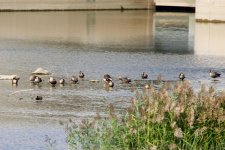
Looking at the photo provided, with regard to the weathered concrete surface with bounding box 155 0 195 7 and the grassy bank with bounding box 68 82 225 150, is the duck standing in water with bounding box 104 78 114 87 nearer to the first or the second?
the grassy bank with bounding box 68 82 225 150

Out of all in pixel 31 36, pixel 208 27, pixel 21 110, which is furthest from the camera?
pixel 208 27

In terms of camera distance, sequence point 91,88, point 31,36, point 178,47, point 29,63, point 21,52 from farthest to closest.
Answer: point 31,36, point 178,47, point 21,52, point 29,63, point 91,88

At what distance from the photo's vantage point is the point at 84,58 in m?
45.5

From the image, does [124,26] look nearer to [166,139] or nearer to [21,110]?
[21,110]

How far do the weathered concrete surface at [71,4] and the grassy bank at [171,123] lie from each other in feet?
231

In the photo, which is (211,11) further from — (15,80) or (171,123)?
(171,123)

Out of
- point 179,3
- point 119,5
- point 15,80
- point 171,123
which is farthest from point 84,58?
→ point 179,3

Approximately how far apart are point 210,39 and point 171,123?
145 feet

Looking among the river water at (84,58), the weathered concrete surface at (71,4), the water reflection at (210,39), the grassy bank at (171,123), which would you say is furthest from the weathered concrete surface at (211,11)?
the grassy bank at (171,123)

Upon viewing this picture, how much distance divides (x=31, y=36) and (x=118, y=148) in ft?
149

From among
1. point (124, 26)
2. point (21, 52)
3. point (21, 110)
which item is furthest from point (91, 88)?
point (124, 26)

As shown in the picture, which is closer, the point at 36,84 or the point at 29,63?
the point at 36,84

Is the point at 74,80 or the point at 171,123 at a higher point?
the point at 171,123

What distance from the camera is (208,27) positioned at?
7050cm
